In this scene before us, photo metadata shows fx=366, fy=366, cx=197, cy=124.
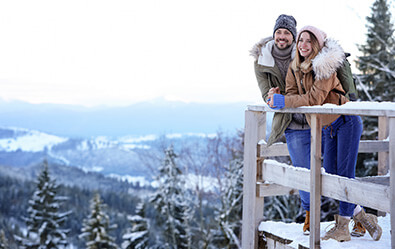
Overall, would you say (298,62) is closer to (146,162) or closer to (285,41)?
(285,41)

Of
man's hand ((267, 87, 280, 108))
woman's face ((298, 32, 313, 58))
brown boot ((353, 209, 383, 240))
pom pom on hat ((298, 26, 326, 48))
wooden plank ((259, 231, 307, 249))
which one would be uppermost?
pom pom on hat ((298, 26, 326, 48))

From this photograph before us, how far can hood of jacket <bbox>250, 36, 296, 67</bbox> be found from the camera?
3.35 metres

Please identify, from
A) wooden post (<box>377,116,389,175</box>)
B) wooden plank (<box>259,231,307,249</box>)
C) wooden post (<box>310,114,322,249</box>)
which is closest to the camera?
wooden post (<box>310,114,322,249</box>)

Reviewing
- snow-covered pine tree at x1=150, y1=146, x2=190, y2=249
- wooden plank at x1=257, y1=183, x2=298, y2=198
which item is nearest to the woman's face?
wooden plank at x1=257, y1=183, x2=298, y2=198

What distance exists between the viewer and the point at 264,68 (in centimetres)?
337

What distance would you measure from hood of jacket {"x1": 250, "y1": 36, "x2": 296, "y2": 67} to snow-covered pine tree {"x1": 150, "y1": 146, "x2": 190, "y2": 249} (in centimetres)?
2067

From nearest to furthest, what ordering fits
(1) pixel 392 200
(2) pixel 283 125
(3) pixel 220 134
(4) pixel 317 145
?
(1) pixel 392 200 → (4) pixel 317 145 → (2) pixel 283 125 → (3) pixel 220 134

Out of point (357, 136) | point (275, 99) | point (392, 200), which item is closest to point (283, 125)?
point (275, 99)

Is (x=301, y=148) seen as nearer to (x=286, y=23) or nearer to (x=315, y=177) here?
(x=315, y=177)

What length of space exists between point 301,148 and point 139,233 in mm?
21829

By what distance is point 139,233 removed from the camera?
23.5 m

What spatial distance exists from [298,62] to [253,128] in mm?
928

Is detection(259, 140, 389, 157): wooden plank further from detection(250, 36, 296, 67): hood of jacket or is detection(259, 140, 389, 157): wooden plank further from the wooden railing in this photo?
detection(250, 36, 296, 67): hood of jacket

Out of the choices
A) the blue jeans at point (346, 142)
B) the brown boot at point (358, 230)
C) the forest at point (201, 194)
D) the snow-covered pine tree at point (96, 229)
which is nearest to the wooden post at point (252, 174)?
the blue jeans at point (346, 142)
